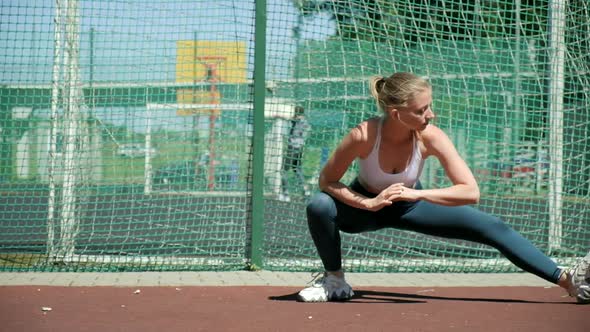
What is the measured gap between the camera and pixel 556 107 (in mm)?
7664

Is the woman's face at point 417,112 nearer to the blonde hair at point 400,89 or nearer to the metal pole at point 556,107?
the blonde hair at point 400,89

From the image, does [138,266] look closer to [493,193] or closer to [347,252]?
[347,252]

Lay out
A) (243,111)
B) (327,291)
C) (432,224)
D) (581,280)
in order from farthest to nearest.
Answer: (243,111)
(327,291)
(432,224)
(581,280)

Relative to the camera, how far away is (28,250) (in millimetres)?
7078

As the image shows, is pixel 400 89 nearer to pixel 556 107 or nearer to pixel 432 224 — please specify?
pixel 432 224

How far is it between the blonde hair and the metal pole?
2.96 metres

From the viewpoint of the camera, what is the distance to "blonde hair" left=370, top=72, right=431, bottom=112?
497 cm

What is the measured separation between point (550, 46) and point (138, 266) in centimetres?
403

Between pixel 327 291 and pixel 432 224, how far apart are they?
76cm

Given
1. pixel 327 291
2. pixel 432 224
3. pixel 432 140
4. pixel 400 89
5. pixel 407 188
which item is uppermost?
pixel 400 89

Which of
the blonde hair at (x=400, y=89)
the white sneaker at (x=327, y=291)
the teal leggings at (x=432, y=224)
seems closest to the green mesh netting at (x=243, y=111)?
the white sneaker at (x=327, y=291)

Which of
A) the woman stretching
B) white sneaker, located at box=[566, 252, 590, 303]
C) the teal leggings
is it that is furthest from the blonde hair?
white sneaker, located at box=[566, 252, 590, 303]

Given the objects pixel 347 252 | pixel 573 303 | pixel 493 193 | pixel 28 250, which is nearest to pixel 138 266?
pixel 28 250

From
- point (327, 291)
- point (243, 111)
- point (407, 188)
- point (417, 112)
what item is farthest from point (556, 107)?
point (327, 291)
